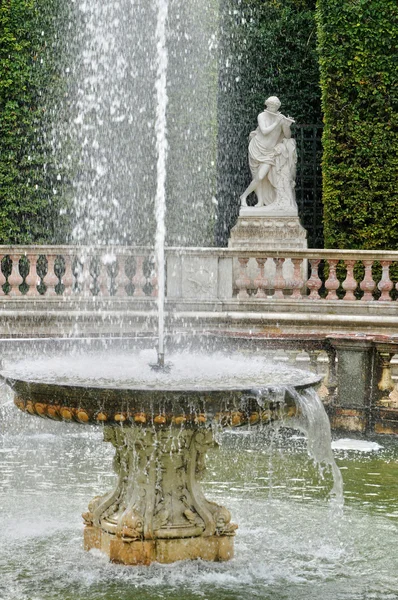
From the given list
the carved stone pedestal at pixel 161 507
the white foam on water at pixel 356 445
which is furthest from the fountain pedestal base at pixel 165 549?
the white foam on water at pixel 356 445

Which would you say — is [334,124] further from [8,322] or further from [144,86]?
[8,322]

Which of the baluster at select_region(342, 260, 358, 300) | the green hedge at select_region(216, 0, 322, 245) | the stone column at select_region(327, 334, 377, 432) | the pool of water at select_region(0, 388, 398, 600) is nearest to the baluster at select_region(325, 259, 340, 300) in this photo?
the baluster at select_region(342, 260, 358, 300)

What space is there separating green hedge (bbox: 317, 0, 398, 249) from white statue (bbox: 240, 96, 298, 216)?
3.07 ft

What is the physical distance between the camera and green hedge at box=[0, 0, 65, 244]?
1590 centimetres

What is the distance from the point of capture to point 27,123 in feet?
52.2

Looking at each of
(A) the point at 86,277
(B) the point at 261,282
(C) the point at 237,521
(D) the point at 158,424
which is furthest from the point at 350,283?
(D) the point at 158,424

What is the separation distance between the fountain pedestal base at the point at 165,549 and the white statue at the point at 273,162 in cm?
1003

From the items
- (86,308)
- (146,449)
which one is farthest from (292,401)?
(86,308)

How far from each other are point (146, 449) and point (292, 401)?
2.50 ft

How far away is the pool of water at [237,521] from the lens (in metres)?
5.11

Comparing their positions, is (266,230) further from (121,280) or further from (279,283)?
(121,280)

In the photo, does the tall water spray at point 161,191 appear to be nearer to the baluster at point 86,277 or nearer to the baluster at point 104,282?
the baluster at point 104,282

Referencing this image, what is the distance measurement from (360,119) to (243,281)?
11.7 feet

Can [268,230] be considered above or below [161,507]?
above
